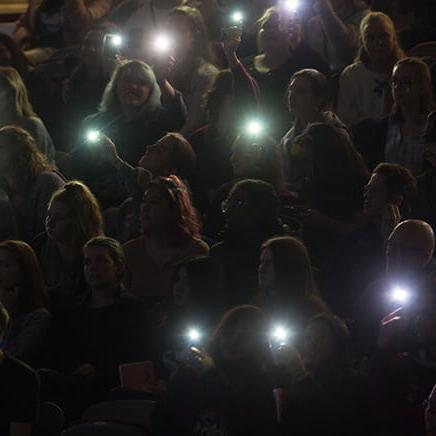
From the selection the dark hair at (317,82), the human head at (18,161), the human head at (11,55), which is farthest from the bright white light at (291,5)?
the human head at (18,161)

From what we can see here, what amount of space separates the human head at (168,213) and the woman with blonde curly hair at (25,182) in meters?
0.99

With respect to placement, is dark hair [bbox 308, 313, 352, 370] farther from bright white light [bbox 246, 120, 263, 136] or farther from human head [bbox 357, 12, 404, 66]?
human head [bbox 357, 12, 404, 66]

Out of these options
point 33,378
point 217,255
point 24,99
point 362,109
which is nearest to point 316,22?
point 362,109

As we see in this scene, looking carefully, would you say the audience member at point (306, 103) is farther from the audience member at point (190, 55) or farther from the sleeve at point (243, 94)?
the audience member at point (190, 55)

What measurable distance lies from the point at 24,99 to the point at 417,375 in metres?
4.41

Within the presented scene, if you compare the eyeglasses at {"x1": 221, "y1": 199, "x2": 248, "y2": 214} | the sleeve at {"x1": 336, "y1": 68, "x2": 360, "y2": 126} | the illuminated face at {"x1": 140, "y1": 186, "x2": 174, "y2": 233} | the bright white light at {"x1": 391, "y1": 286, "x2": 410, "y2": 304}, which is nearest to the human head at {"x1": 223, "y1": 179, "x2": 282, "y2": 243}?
the eyeglasses at {"x1": 221, "y1": 199, "x2": 248, "y2": 214}

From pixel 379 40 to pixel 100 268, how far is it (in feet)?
9.20

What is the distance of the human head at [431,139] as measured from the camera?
930cm

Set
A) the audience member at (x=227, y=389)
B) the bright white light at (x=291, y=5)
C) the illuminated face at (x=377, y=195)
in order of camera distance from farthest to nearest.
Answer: the bright white light at (x=291, y=5) < the illuminated face at (x=377, y=195) < the audience member at (x=227, y=389)

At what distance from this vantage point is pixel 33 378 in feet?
26.8

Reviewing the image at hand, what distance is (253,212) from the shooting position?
9117 millimetres

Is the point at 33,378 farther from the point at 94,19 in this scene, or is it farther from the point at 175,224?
the point at 94,19

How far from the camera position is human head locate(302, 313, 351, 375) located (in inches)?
305

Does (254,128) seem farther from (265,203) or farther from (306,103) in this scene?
(265,203)
